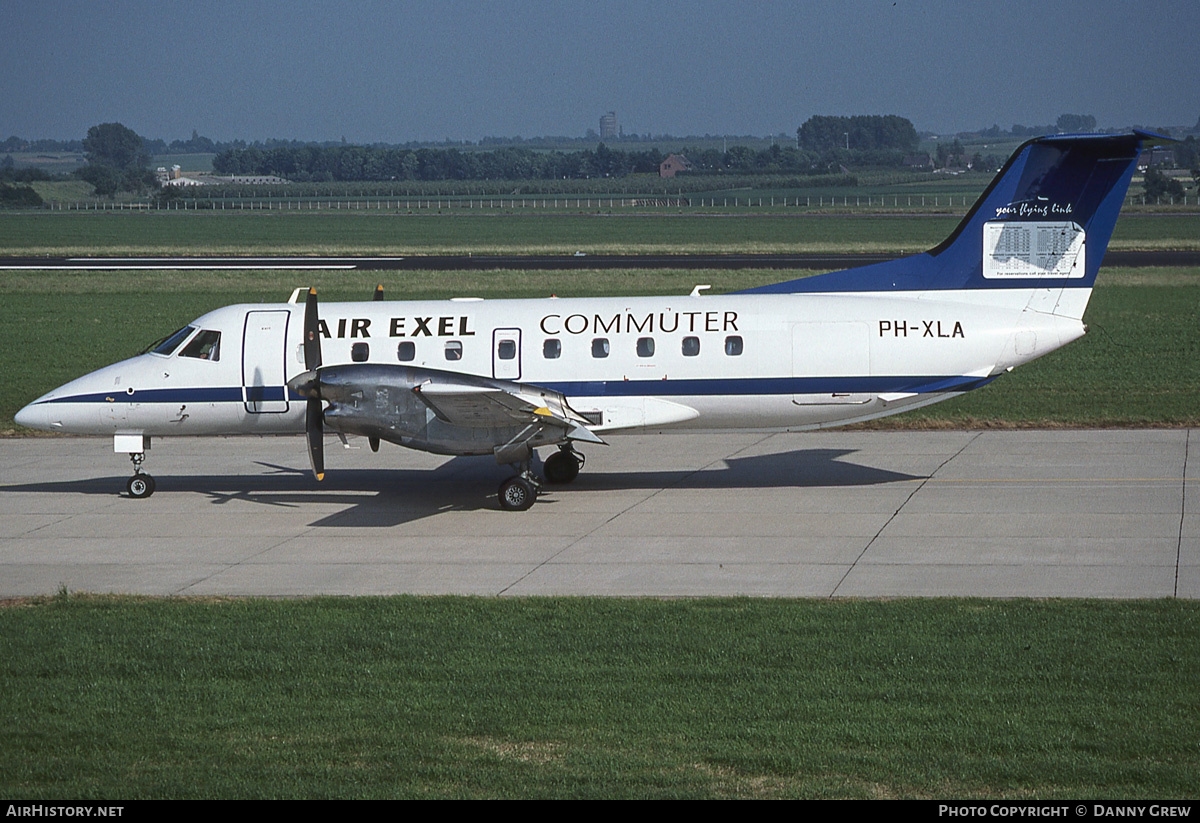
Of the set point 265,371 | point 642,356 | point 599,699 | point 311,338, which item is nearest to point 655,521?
point 642,356

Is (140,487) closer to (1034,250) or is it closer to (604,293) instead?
(1034,250)

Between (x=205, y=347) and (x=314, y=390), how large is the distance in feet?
11.3

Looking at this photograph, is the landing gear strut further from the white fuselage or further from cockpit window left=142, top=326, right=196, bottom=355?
cockpit window left=142, top=326, right=196, bottom=355

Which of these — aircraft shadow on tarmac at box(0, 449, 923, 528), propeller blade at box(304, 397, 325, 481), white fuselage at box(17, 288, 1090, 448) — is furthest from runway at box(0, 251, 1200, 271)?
propeller blade at box(304, 397, 325, 481)

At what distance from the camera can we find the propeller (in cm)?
1866

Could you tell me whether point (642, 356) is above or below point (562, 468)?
above

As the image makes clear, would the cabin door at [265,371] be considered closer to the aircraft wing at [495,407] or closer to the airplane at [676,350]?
the airplane at [676,350]

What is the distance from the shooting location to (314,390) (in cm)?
1877

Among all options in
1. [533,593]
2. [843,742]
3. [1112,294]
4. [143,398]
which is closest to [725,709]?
[843,742]

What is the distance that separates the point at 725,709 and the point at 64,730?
538 cm

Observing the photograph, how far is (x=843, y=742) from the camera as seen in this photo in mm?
9883

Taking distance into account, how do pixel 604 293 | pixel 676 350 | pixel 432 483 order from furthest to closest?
pixel 604 293
pixel 432 483
pixel 676 350

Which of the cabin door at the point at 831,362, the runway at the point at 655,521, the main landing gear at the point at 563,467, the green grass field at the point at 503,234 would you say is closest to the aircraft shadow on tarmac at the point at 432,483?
the runway at the point at 655,521
